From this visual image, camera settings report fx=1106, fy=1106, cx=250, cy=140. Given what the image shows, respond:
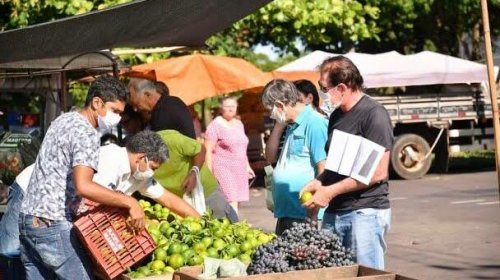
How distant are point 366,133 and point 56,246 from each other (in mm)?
1938

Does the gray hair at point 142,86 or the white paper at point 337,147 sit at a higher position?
the gray hair at point 142,86

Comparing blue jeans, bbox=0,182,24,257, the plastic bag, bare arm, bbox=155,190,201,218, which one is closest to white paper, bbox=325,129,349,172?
the plastic bag

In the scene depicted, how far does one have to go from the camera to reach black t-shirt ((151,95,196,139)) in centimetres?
938

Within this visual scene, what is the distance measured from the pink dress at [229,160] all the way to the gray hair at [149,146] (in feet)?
19.0

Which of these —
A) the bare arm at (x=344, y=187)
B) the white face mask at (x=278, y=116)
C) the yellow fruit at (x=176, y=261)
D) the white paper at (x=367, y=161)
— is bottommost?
the yellow fruit at (x=176, y=261)

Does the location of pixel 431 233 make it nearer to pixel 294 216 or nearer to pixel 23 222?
pixel 294 216

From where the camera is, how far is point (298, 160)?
766 cm

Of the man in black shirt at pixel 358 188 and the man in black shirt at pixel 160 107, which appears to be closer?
the man in black shirt at pixel 358 188

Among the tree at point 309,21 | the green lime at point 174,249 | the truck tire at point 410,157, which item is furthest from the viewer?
the truck tire at point 410,157

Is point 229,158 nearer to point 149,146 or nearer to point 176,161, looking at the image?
point 176,161

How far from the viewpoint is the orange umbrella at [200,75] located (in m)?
17.7

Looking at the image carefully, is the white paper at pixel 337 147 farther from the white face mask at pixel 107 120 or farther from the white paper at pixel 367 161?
the white face mask at pixel 107 120

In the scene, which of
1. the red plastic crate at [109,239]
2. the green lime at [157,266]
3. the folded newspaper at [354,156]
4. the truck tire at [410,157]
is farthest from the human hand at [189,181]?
the truck tire at [410,157]

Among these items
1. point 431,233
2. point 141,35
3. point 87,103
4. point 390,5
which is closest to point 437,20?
point 390,5
